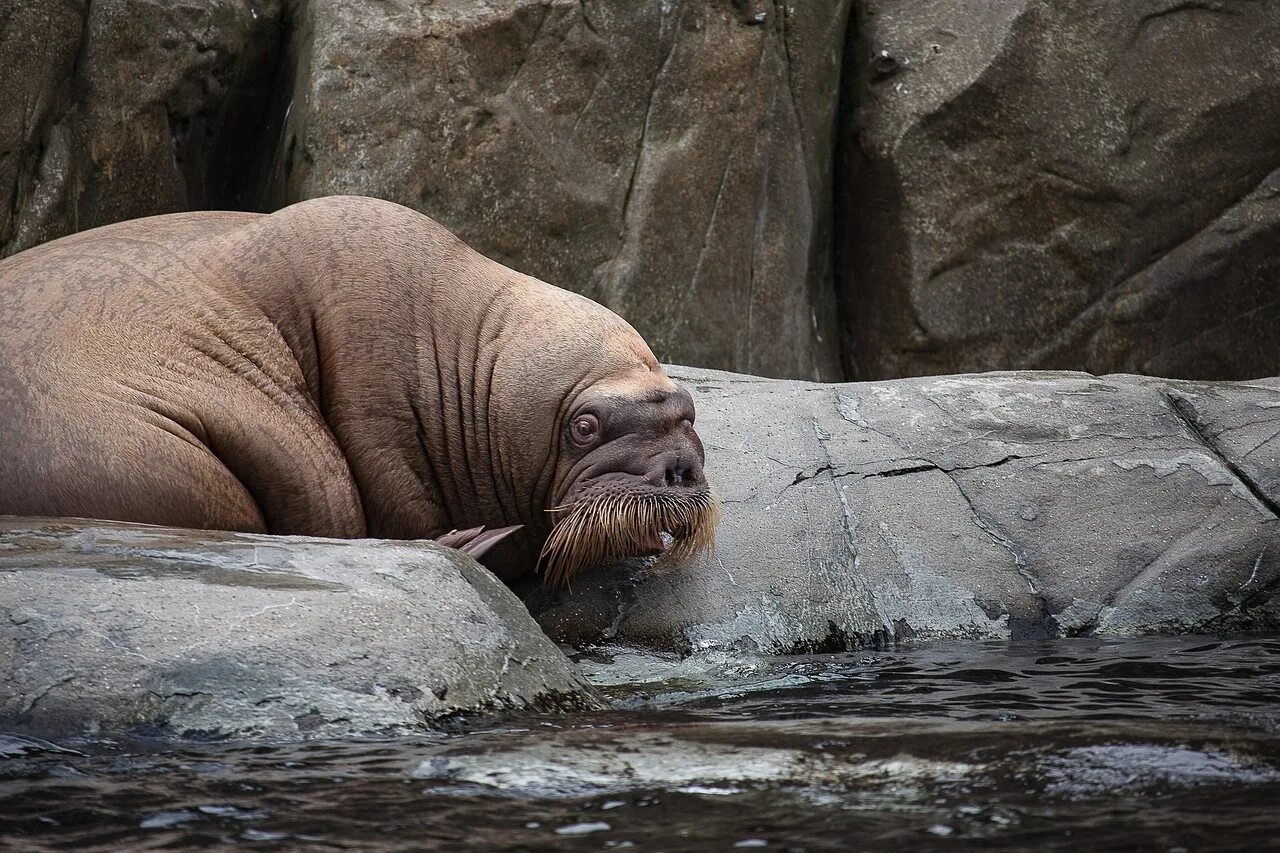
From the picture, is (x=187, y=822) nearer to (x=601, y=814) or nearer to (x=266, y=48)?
(x=601, y=814)

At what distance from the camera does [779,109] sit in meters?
8.92

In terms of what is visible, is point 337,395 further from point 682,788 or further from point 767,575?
point 682,788

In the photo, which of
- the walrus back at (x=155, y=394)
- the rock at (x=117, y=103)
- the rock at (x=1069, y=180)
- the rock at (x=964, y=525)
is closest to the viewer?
the walrus back at (x=155, y=394)

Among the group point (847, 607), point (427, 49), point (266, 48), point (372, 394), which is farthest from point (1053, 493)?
point (266, 48)

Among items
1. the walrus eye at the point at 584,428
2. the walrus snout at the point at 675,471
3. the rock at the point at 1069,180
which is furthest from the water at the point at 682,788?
the rock at the point at 1069,180

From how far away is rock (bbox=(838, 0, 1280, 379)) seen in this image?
9.00 metres

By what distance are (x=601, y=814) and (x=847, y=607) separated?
8.78 ft

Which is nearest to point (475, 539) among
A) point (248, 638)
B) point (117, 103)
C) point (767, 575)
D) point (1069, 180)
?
point (767, 575)

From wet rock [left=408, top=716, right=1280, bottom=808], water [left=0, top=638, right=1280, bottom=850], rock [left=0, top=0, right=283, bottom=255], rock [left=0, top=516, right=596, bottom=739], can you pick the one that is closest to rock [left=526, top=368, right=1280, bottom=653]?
rock [left=0, top=516, right=596, bottom=739]

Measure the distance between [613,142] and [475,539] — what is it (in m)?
4.20

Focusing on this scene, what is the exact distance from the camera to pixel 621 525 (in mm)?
4836

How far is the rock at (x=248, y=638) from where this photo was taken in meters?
3.20

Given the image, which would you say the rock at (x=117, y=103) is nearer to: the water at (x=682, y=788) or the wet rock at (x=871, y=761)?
the water at (x=682, y=788)

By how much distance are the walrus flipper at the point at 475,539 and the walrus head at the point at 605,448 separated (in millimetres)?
191
